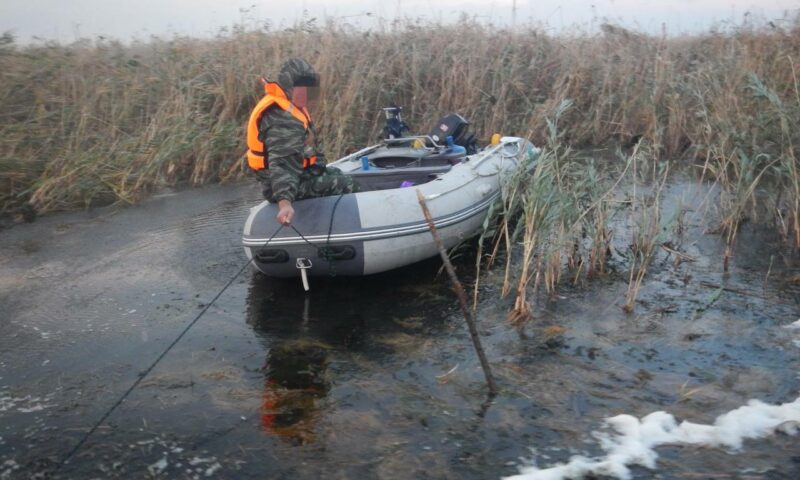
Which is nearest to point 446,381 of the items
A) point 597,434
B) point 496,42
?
point 597,434

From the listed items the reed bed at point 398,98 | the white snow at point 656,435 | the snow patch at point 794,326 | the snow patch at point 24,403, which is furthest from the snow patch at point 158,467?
the snow patch at point 794,326

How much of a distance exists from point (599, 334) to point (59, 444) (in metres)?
3.01

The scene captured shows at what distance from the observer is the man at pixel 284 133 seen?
4930 mm

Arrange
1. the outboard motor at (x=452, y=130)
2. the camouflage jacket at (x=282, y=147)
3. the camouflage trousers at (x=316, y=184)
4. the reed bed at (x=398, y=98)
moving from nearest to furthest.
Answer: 1. the camouflage jacket at (x=282, y=147)
2. the camouflage trousers at (x=316, y=184)
3. the outboard motor at (x=452, y=130)
4. the reed bed at (x=398, y=98)

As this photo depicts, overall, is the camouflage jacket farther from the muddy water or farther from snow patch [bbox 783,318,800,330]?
snow patch [bbox 783,318,800,330]

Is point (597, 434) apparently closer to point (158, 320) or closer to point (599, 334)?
point (599, 334)

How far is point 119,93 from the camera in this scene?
32.1 feet

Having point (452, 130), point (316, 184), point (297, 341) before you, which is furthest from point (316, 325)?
point (452, 130)

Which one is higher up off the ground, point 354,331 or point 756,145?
point 756,145

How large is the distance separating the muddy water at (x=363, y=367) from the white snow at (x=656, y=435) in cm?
6

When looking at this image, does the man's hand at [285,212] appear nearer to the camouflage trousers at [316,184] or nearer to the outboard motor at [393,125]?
the camouflage trousers at [316,184]

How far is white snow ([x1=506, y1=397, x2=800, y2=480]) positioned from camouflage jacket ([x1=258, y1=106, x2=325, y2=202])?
8.17 ft

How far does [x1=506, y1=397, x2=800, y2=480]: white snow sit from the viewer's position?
10.6ft

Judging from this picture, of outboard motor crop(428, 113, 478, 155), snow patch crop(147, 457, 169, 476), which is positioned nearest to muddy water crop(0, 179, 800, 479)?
snow patch crop(147, 457, 169, 476)
